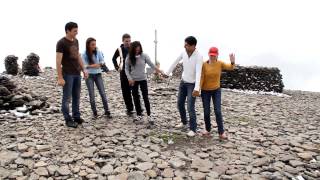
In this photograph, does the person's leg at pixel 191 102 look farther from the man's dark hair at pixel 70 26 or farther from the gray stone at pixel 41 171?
the gray stone at pixel 41 171

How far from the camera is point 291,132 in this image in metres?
10.3

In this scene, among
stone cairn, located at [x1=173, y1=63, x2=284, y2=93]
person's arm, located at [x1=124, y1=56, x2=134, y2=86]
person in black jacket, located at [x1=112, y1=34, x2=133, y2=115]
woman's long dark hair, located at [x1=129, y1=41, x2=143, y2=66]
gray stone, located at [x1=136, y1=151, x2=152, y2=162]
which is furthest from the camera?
stone cairn, located at [x1=173, y1=63, x2=284, y2=93]

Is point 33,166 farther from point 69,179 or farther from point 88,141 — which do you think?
point 88,141

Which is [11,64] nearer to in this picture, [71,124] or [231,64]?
[71,124]

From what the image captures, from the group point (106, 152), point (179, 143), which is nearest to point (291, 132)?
point (179, 143)

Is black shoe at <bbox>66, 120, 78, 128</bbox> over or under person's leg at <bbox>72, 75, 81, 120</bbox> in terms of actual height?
under

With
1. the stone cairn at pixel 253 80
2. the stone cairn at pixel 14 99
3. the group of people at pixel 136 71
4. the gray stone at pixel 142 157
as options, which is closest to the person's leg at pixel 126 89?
the group of people at pixel 136 71

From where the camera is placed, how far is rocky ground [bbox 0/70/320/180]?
7105 mm

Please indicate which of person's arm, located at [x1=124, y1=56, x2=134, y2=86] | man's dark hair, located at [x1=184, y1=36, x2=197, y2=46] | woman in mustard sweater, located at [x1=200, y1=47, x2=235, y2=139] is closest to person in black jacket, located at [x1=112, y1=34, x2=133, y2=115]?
person's arm, located at [x1=124, y1=56, x2=134, y2=86]

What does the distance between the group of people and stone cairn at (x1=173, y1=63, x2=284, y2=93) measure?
10647 millimetres

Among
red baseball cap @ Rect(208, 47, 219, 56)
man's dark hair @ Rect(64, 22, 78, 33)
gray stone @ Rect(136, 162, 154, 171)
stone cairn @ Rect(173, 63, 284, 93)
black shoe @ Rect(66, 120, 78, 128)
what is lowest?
gray stone @ Rect(136, 162, 154, 171)

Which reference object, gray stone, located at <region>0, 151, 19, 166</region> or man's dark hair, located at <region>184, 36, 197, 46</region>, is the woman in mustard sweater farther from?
gray stone, located at <region>0, 151, 19, 166</region>

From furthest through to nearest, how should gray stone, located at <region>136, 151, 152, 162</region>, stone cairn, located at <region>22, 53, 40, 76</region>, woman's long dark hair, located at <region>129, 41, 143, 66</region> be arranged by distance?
stone cairn, located at <region>22, 53, 40, 76</region> → woman's long dark hair, located at <region>129, 41, 143, 66</region> → gray stone, located at <region>136, 151, 152, 162</region>

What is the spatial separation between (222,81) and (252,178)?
1310 cm
